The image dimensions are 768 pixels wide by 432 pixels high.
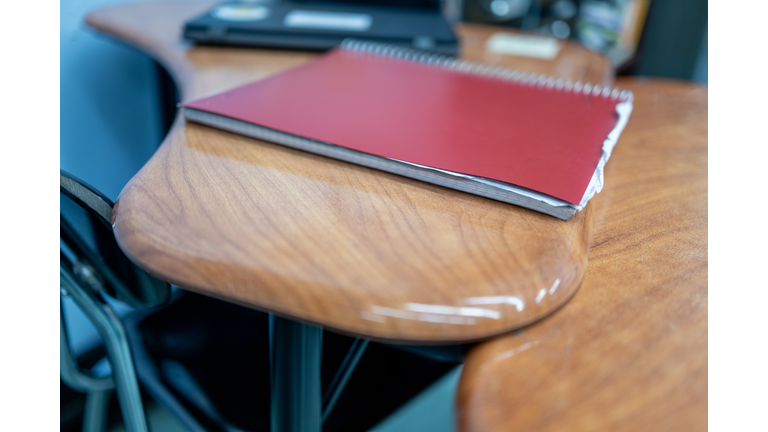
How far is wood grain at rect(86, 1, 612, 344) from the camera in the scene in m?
0.26

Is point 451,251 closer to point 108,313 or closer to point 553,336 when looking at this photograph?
point 553,336

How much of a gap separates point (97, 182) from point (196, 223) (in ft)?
2.52

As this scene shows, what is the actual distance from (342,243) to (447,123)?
19 cm

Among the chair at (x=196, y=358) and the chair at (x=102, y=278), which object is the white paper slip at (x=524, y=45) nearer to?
the chair at (x=196, y=358)

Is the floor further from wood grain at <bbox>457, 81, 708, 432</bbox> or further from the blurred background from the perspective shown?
wood grain at <bbox>457, 81, 708, 432</bbox>

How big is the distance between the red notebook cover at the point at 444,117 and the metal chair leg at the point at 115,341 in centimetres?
23

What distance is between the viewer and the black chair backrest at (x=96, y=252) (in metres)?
0.38

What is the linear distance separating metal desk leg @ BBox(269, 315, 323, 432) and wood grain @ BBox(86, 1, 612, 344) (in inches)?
3.1

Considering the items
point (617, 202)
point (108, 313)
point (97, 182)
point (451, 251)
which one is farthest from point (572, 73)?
point (97, 182)

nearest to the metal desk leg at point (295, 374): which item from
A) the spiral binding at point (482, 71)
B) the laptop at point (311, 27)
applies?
the spiral binding at point (482, 71)

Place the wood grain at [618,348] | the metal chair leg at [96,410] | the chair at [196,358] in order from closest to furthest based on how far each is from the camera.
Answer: the wood grain at [618,348] → the chair at [196,358] → the metal chair leg at [96,410]

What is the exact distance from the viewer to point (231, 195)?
Answer: 1.11ft

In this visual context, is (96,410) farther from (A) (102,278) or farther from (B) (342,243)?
(B) (342,243)

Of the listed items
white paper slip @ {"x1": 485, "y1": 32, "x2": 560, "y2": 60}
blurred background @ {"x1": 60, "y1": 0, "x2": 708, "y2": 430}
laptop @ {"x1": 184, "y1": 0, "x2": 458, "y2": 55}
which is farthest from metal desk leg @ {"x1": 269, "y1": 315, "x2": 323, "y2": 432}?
white paper slip @ {"x1": 485, "y1": 32, "x2": 560, "y2": 60}
